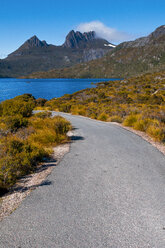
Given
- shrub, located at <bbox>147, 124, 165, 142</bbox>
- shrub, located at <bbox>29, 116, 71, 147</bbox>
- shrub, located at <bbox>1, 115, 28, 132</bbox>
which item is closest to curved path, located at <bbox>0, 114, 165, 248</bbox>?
shrub, located at <bbox>29, 116, 71, 147</bbox>

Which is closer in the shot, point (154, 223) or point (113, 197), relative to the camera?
point (154, 223)

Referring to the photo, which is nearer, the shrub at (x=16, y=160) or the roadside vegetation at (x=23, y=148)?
the shrub at (x=16, y=160)

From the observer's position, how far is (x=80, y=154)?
21.4 ft

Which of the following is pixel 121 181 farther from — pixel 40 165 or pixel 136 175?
pixel 40 165

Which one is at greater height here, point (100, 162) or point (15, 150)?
point (15, 150)

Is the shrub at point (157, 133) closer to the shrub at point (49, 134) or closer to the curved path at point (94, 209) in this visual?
the curved path at point (94, 209)

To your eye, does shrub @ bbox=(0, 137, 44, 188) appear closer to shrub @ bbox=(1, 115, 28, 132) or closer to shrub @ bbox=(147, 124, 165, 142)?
shrub @ bbox=(1, 115, 28, 132)

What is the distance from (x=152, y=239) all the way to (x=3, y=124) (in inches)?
337

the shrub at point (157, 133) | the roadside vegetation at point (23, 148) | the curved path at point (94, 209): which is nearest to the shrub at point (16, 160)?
the roadside vegetation at point (23, 148)

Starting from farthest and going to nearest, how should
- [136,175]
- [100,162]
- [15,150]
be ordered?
[100,162] < [15,150] < [136,175]

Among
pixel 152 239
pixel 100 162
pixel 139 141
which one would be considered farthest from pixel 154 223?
pixel 139 141

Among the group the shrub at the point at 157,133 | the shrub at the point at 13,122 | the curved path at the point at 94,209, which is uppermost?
the shrub at the point at 13,122

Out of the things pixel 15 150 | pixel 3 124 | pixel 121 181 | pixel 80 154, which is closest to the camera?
pixel 121 181

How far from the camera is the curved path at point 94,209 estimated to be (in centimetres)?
269
